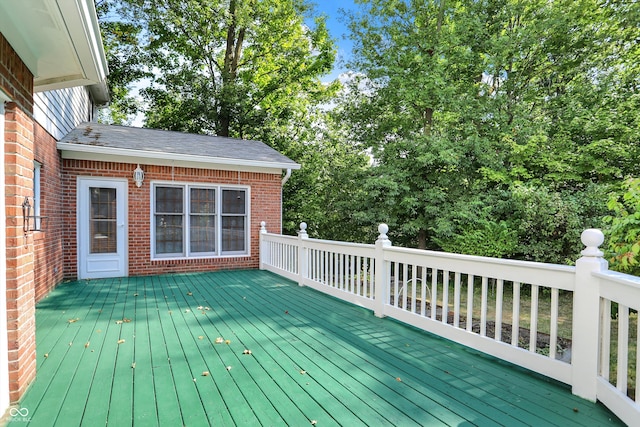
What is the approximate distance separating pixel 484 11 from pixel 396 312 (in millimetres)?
10507

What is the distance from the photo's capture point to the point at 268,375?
2834 millimetres

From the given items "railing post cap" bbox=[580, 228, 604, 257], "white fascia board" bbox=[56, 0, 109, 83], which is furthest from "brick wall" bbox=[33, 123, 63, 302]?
"railing post cap" bbox=[580, 228, 604, 257]

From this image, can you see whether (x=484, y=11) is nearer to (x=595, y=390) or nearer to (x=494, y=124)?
(x=494, y=124)

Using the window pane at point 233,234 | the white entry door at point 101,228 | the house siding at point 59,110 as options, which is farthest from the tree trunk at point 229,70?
the white entry door at point 101,228

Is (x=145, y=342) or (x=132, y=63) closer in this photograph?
(x=145, y=342)

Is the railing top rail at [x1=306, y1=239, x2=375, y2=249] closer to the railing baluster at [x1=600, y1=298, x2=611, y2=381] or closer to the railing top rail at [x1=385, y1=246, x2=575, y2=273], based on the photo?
the railing top rail at [x1=385, y1=246, x2=575, y2=273]

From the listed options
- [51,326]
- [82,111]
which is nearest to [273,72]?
[82,111]

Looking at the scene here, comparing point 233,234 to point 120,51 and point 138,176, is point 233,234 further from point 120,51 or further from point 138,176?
point 120,51

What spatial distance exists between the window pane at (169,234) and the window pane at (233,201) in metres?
1.04

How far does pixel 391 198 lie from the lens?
996cm

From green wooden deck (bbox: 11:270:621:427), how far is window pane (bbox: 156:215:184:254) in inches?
110

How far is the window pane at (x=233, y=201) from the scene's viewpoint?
8.12m
